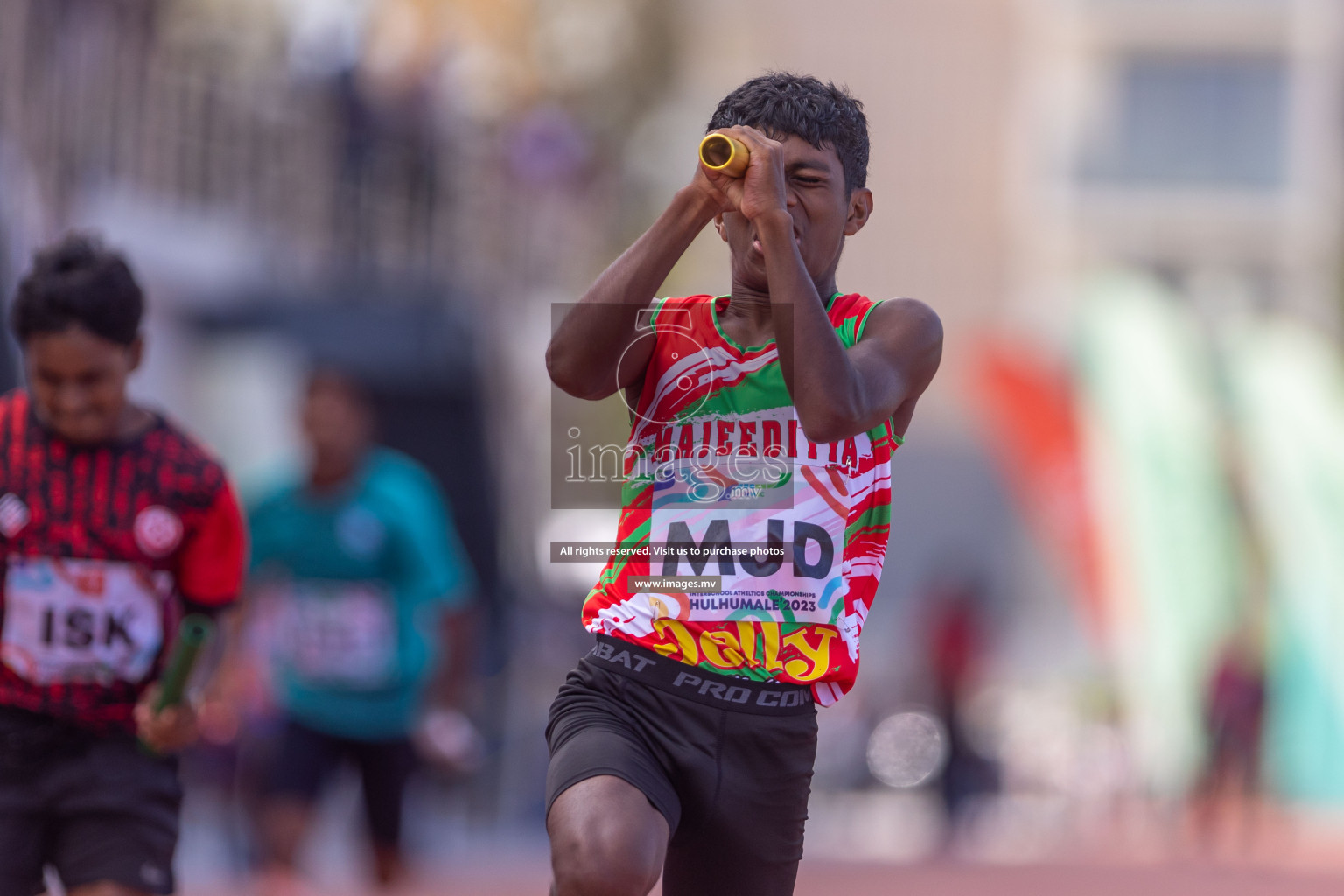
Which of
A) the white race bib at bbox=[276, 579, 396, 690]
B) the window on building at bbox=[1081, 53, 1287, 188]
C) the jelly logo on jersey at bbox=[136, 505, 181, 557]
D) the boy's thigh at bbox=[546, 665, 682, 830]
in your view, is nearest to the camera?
the boy's thigh at bbox=[546, 665, 682, 830]

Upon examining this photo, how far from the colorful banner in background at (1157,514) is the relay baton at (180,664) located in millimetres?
17584

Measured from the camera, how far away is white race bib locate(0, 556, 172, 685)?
4.42 m

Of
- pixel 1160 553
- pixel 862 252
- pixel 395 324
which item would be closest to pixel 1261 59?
pixel 862 252

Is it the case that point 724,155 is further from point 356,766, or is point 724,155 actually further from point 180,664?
point 356,766

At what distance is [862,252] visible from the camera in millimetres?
49375

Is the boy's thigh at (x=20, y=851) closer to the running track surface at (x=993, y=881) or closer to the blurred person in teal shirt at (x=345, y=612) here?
the blurred person in teal shirt at (x=345, y=612)

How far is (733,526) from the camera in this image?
12.2 ft

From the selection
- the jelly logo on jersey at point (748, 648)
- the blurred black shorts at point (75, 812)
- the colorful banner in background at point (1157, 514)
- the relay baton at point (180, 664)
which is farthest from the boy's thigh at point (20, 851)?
the colorful banner in background at point (1157, 514)

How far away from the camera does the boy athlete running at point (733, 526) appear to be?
11.6 feet

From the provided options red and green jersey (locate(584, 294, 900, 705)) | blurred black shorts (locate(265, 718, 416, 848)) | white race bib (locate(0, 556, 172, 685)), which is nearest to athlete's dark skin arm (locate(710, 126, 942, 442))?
red and green jersey (locate(584, 294, 900, 705))

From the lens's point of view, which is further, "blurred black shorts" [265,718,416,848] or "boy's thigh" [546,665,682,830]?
"blurred black shorts" [265,718,416,848]

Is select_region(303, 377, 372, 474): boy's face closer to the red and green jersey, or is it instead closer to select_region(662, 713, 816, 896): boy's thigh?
the red and green jersey

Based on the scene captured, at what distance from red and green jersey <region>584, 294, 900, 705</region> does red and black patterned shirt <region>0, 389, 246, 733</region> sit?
4.21 feet

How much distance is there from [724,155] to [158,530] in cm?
194
